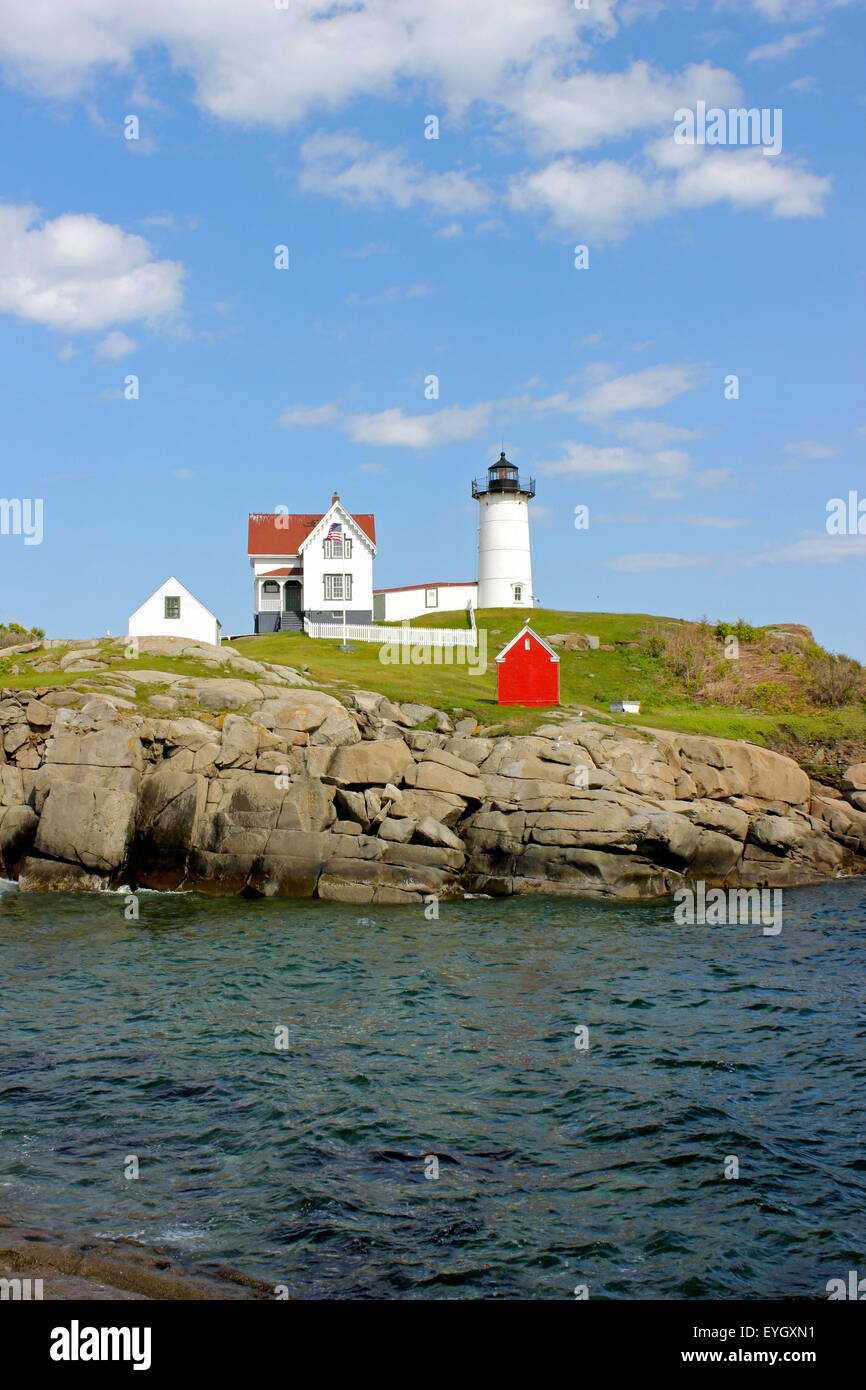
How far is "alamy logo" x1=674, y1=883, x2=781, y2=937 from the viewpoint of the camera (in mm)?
29375

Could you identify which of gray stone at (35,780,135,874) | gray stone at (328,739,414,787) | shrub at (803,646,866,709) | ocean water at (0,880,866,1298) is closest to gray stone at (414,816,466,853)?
gray stone at (328,739,414,787)

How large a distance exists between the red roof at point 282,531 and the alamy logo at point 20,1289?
56087 millimetres

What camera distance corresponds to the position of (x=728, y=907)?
31328 millimetres

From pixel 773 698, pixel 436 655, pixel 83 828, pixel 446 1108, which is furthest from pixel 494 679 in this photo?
pixel 446 1108

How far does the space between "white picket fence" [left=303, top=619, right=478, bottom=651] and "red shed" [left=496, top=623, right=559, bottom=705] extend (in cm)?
1314

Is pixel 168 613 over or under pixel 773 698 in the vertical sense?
over

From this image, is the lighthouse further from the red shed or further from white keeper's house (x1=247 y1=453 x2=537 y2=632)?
the red shed

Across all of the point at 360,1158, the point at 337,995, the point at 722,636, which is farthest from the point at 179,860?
the point at 722,636

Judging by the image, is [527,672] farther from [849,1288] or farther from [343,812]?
[849,1288]
